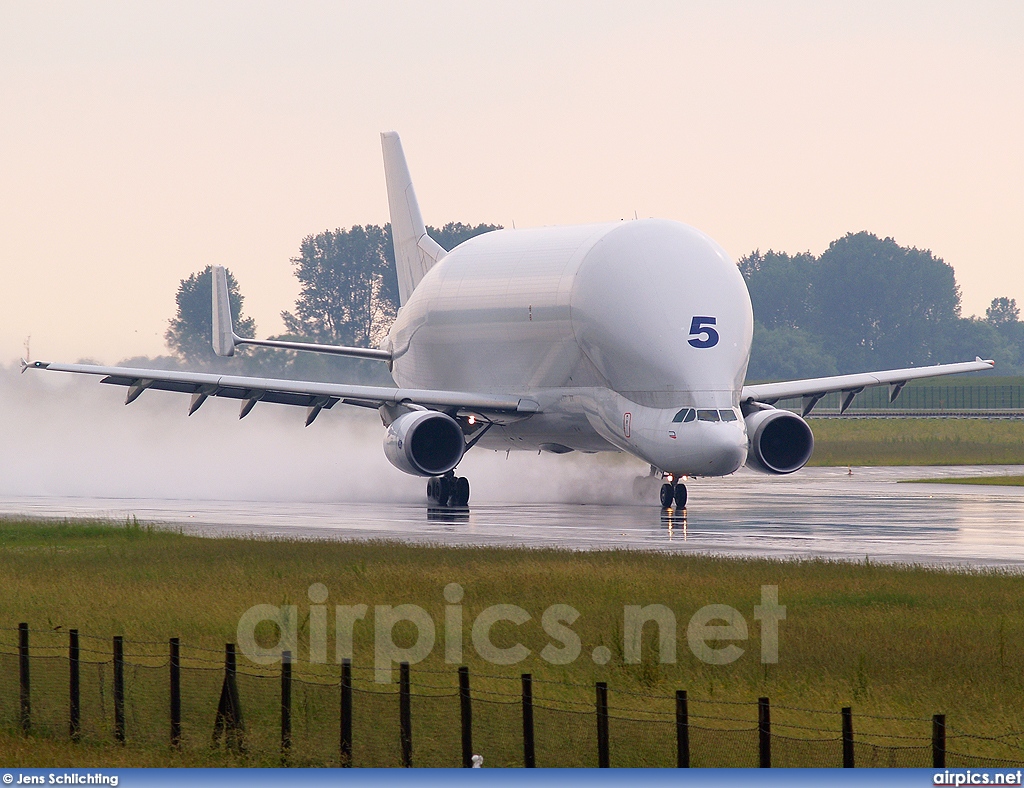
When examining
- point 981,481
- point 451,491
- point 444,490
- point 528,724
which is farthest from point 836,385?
point 528,724

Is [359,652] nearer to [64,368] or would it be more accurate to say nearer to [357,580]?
[357,580]

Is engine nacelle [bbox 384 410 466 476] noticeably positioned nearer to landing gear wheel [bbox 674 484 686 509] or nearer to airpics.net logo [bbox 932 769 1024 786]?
landing gear wheel [bbox 674 484 686 509]

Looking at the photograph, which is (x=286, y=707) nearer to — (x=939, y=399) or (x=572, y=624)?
(x=572, y=624)

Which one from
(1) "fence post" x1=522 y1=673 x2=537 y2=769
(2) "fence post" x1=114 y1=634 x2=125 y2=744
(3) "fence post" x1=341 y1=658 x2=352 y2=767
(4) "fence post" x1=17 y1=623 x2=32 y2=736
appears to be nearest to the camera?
(1) "fence post" x1=522 y1=673 x2=537 y2=769

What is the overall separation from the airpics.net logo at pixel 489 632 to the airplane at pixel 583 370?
49.2 feet

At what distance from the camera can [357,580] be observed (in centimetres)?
2503

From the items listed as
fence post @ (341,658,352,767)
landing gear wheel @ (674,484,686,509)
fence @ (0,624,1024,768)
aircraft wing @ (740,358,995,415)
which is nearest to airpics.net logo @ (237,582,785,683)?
fence @ (0,624,1024,768)

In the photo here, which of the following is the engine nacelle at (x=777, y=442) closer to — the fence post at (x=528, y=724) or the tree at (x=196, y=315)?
the fence post at (x=528, y=724)

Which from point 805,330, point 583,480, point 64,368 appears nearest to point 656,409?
point 583,480

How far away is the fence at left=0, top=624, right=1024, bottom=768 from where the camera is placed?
549 inches

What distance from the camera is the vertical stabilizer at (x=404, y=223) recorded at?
57.5 metres

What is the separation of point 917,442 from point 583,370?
41.7 meters

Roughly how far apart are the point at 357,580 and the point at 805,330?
178097 millimetres

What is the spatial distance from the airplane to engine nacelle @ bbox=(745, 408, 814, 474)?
3cm
